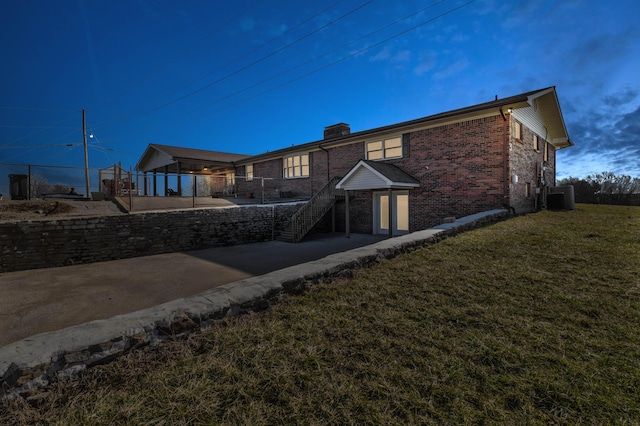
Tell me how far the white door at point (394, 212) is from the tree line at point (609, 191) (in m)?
18.1

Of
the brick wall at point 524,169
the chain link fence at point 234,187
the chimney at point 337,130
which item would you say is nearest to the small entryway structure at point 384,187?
the brick wall at point 524,169

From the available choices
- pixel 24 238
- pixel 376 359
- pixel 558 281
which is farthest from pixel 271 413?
pixel 24 238

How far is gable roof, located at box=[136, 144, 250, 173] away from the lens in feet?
66.6

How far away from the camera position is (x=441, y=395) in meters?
1.93

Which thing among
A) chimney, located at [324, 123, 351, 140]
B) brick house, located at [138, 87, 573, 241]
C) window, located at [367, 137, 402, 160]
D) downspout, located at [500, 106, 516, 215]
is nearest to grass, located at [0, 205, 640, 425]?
downspout, located at [500, 106, 516, 215]

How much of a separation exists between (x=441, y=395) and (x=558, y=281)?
322 centimetres

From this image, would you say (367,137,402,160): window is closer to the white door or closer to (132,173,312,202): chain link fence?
the white door

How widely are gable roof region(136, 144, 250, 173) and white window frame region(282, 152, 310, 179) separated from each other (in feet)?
19.2

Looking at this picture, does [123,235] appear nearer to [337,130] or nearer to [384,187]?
[384,187]

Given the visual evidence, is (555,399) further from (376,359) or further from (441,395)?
(376,359)

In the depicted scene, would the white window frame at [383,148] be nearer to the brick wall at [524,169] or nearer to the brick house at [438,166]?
the brick house at [438,166]

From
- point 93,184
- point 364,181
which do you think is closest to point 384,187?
point 364,181

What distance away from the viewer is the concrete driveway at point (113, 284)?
4535 mm

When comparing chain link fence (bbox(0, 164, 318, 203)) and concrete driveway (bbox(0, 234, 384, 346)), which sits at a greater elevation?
chain link fence (bbox(0, 164, 318, 203))
